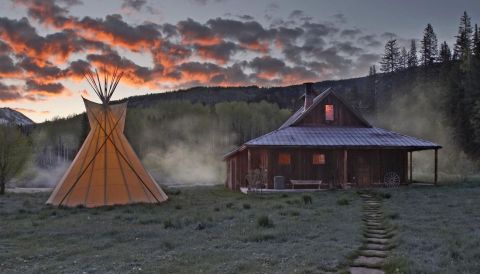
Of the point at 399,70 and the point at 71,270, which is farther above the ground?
the point at 399,70

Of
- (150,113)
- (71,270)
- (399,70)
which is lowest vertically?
(71,270)

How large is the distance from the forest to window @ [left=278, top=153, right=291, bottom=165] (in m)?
19.6

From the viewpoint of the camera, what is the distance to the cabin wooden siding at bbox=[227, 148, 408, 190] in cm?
2591

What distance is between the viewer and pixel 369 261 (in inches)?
311

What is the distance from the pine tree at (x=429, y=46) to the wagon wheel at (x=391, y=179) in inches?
2454

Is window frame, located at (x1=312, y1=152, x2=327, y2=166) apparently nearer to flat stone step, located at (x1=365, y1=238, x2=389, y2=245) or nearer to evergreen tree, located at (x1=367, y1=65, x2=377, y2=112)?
flat stone step, located at (x1=365, y1=238, x2=389, y2=245)

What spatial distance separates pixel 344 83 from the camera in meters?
157

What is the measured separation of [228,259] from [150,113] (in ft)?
311

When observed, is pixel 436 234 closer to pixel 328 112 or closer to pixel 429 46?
pixel 328 112

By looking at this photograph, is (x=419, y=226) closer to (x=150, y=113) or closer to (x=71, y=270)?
(x=71, y=270)

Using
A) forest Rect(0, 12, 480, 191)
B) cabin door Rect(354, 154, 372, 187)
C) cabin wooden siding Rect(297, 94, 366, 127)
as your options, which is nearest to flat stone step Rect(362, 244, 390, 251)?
cabin door Rect(354, 154, 372, 187)

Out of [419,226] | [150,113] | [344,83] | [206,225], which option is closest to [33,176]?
[150,113]

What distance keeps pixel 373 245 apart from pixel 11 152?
27.2 meters

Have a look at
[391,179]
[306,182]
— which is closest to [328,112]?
[391,179]
